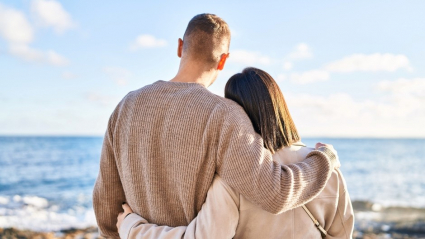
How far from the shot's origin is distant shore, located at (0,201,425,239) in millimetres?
8297

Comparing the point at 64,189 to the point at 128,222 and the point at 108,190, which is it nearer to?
the point at 108,190

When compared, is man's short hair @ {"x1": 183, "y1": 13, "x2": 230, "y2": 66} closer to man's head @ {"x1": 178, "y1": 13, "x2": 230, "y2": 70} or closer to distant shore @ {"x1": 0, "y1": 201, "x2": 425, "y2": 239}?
man's head @ {"x1": 178, "y1": 13, "x2": 230, "y2": 70}

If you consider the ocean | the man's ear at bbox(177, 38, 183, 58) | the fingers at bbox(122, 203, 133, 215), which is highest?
the man's ear at bbox(177, 38, 183, 58)

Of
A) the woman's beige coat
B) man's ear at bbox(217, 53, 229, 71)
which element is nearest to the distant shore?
the woman's beige coat

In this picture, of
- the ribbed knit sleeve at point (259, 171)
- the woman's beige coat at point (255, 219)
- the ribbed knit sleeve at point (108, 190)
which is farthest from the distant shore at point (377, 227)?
the ribbed knit sleeve at point (259, 171)

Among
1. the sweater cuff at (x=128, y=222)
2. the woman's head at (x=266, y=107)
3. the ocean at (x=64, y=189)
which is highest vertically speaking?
the woman's head at (x=266, y=107)

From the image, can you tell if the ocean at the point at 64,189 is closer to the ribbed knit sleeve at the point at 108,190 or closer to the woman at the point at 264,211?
the ribbed knit sleeve at the point at 108,190

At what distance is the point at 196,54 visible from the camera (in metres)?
2.34

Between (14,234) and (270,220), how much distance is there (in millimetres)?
7697

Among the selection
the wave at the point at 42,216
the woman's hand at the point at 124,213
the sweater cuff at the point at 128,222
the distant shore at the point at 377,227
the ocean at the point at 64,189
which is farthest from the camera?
the ocean at the point at 64,189

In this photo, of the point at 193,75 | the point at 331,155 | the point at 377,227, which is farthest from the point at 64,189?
the point at 331,155

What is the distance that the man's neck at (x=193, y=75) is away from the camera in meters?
2.31

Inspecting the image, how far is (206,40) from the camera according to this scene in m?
2.36

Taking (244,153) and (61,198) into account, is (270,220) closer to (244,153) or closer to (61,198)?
(244,153)
